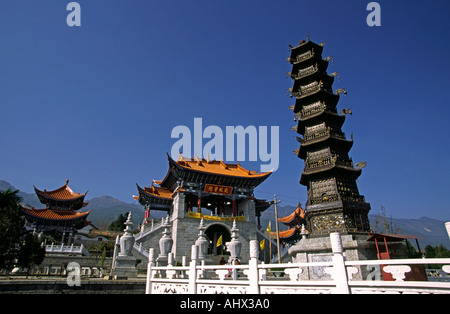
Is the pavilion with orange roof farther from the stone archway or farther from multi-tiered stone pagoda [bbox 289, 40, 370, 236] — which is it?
multi-tiered stone pagoda [bbox 289, 40, 370, 236]

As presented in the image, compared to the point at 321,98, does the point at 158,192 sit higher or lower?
lower

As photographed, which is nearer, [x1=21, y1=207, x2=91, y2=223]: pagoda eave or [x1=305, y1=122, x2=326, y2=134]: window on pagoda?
[x1=305, y1=122, x2=326, y2=134]: window on pagoda

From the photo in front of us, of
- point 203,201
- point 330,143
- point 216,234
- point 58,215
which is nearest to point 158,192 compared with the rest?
point 203,201

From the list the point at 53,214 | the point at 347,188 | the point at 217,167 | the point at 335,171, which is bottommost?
the point at 347,188

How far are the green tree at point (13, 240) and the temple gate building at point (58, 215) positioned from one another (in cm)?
1823

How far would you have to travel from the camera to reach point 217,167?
3098 centimetres

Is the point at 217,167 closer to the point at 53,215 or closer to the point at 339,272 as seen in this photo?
the point at 53,215

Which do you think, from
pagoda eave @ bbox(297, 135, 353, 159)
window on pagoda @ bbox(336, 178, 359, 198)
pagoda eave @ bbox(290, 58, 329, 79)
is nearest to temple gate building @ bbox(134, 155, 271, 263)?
pagoda eave @ bbox(290, 58, 329, 79)

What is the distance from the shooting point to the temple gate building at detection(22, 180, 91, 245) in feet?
88.6

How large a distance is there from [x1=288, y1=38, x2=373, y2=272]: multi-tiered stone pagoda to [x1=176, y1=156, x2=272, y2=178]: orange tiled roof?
13803 millimetres

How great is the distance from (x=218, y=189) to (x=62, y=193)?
1970 centimetres

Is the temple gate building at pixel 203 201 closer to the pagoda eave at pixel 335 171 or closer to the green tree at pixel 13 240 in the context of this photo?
the green tree at pixel 13 240

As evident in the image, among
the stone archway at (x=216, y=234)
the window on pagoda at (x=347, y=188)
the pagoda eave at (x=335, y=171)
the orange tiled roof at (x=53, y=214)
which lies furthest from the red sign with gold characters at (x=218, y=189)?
the window on pagoda at (x=347, y=188)

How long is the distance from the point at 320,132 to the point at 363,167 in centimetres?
296
